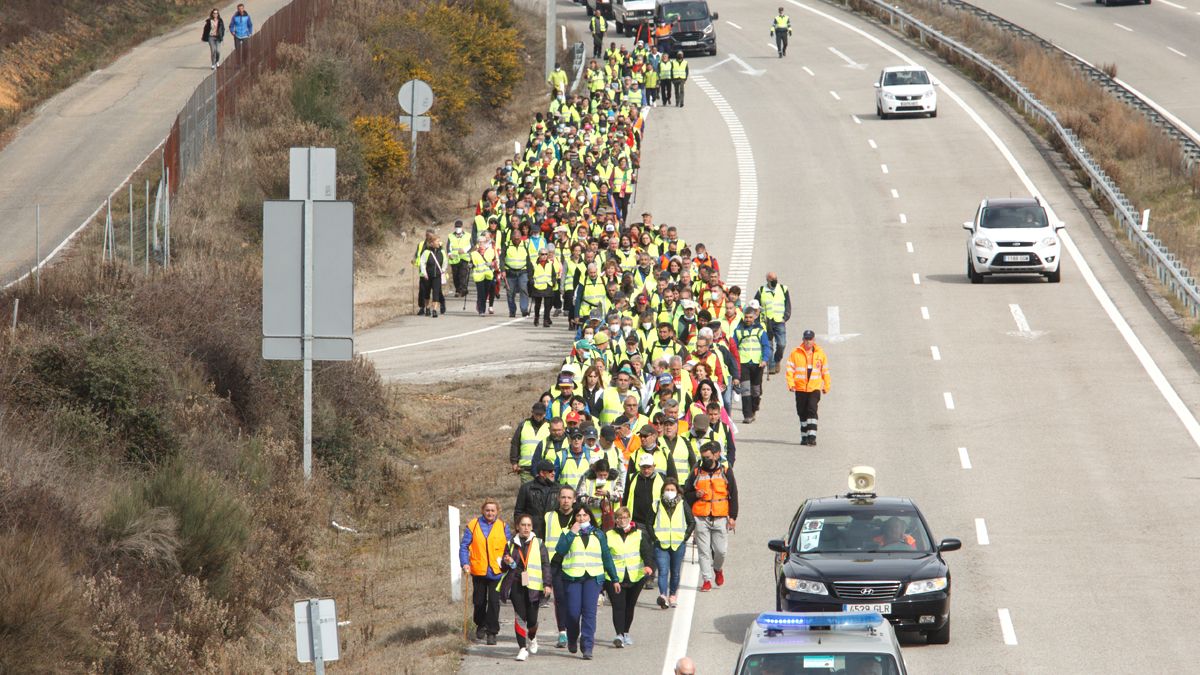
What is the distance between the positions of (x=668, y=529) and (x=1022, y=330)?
16.2m

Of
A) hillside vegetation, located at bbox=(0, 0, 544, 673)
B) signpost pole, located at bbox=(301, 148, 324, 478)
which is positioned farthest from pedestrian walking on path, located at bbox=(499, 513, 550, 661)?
signpost pole, located at bbox=(301, 148, 324, 478)

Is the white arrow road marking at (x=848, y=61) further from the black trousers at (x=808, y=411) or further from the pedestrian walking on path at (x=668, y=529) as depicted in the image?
the pedestrian walking on path at (x=668, y=529)

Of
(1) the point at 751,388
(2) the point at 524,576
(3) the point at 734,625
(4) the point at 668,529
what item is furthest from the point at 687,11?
(2) the point at 524,576

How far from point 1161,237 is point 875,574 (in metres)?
29.1

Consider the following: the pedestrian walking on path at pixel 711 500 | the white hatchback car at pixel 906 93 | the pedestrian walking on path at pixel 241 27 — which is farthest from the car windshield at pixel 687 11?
the pedestrian walking on path at pixel 711 500

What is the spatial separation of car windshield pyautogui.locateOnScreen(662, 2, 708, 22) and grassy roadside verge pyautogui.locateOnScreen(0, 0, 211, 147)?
1615 centimetres

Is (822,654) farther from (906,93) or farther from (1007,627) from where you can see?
(906,93)

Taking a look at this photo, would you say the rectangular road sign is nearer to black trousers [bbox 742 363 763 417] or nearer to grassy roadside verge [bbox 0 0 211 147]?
black trousers [bbox 742 363 763 417]

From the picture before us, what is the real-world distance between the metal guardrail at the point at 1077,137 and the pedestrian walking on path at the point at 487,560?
19.4 metres

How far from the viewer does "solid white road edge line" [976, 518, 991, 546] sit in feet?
66.8

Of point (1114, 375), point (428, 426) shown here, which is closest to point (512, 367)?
point (428, 426)

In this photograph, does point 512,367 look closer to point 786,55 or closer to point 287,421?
point 287,421

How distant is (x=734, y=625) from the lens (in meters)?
17.5

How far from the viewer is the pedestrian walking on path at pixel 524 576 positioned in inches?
653
